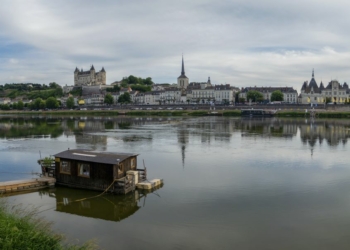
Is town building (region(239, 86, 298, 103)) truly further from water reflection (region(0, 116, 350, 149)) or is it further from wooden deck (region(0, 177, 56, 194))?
wooden deck (region(0, 177, 56, 194))

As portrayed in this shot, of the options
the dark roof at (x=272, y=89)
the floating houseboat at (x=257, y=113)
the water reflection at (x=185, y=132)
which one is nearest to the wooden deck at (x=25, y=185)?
the water reflection at (x=185, y=132)

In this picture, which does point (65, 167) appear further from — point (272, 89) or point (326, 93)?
point (272, 89)

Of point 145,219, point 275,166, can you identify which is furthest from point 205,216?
point 275,166

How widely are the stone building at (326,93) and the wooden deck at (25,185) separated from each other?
127 meters

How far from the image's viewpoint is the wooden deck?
18.8 m

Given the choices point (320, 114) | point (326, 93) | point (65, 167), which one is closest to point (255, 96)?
point (326, 93)

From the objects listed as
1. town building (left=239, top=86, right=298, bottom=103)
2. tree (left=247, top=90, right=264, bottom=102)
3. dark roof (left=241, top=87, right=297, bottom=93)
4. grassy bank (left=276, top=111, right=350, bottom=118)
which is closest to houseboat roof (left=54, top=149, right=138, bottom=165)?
grassy bank (left=276, top=111, right=350, bottom=118)

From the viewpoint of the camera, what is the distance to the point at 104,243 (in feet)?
43.0

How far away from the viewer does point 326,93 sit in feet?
452

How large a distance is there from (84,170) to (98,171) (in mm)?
1037

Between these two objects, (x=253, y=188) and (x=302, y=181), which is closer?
(x=253, y=188)

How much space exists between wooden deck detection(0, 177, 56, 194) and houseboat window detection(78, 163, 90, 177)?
1.72 m

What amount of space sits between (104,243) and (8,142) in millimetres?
32266

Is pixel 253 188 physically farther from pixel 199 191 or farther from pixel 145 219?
pixel 145 219
